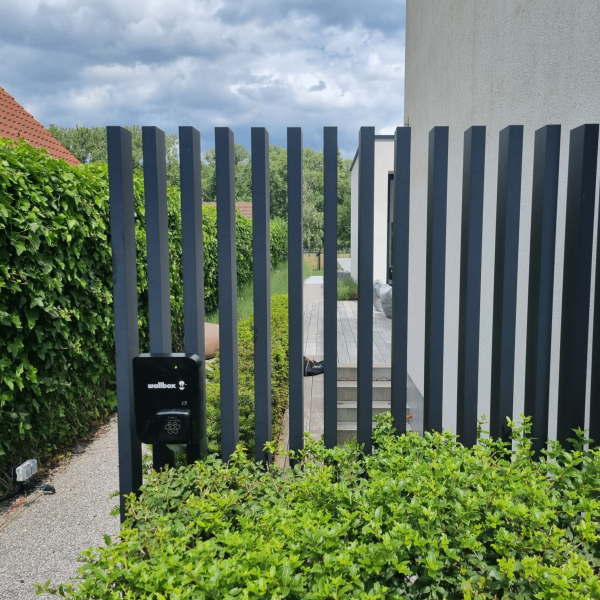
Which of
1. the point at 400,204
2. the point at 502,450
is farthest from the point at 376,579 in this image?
the point at 400,204

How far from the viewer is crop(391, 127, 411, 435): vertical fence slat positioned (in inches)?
87.4

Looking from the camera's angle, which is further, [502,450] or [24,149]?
[24,149]

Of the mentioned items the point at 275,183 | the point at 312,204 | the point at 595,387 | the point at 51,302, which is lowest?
the point at 595,387

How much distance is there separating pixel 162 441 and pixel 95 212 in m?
3.20

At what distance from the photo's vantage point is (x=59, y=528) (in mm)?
3340

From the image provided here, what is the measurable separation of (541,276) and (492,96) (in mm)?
1920

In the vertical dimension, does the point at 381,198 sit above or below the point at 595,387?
above

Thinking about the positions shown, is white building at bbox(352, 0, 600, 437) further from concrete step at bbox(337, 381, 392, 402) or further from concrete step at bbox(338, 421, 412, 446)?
concrete step at bbox(338, 421, 412, 446)

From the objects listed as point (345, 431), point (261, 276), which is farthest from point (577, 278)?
point (345, 431)

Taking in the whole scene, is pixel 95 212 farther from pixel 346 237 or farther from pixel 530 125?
pixel 346 237

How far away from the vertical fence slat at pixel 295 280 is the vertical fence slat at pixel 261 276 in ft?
0.37

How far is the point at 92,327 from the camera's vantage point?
4410 millimetres

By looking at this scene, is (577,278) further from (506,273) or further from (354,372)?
(354,372)

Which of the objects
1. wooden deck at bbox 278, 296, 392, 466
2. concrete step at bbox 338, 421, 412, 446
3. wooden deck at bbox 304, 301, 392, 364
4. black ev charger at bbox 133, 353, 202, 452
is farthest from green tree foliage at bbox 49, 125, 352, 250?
black ev charger at bbox 133, 353, 202, 452
